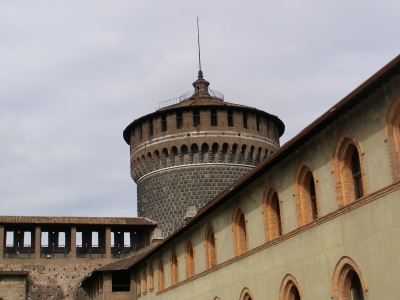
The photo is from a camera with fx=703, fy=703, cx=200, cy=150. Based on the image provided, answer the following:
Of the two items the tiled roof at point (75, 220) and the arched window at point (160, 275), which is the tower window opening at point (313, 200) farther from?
the tiled roof at point (75, 220)

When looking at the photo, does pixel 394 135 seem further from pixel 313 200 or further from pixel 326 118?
pixel 313 200

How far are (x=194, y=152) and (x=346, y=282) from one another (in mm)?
28928

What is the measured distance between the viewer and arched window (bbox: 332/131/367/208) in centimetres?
1638

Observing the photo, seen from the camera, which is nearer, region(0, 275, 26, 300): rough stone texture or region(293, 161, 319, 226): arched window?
region(293, 161, 319, 226): arched window

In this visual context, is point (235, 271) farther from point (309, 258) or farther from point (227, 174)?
point (227, 174)

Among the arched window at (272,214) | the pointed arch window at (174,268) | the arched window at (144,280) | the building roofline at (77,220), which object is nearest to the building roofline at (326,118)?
the arched window at (272,214)

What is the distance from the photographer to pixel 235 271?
23.8m

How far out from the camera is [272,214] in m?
21.1

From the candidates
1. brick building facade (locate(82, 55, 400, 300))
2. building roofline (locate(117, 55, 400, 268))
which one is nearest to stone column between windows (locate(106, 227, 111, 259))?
brick building facade (locate(82, 55, 400, 300))

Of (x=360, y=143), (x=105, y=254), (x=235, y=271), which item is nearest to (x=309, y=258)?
(x=360, y=143)

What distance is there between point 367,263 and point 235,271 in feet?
30.0

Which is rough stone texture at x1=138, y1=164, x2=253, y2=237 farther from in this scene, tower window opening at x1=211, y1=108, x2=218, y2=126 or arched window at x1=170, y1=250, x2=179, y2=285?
arched window at x1=170, y1=250, x2=179, y2=285

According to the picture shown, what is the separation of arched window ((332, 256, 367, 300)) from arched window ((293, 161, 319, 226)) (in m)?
2.30

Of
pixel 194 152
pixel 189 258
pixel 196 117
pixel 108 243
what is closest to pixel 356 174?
pixel 189 258
